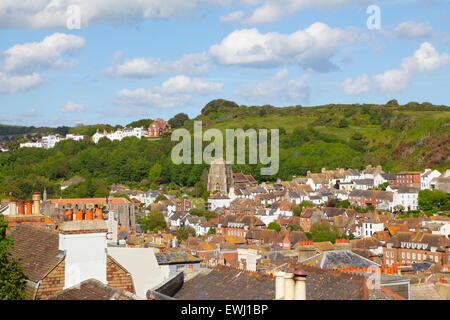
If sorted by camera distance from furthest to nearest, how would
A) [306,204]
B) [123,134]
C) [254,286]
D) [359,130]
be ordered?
1. [123,134]
2. [359,130]
3. [306,204]
4. [254,286]

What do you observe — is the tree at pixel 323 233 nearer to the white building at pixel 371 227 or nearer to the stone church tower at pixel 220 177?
the white building at pixel 371 227

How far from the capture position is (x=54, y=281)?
10180mm

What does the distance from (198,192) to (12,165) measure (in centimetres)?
5675

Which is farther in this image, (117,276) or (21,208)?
(21,208)

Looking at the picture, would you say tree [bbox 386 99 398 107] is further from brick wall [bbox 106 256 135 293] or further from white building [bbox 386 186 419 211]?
brick wall [bbox 106 256 135 293]

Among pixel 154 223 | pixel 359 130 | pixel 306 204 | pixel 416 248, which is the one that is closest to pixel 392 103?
pixel 359 130

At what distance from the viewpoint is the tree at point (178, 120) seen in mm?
190250

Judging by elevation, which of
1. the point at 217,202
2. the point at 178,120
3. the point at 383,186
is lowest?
the point at 217,202

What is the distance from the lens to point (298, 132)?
155 meters

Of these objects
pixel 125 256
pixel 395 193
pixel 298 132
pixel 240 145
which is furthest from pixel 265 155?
pixel 125 256

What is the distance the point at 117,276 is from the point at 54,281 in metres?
1.24

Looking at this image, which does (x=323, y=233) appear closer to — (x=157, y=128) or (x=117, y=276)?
(x=117, y=276)

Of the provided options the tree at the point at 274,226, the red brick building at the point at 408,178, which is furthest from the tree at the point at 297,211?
the red brick building at the point at 408,178
